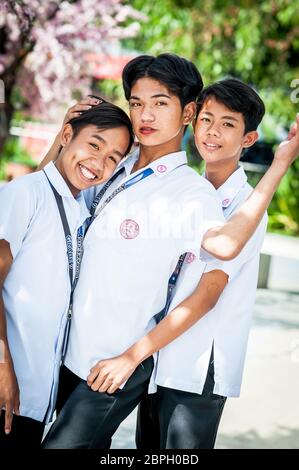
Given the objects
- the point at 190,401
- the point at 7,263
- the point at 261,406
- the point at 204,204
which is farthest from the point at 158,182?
the point at 261,406

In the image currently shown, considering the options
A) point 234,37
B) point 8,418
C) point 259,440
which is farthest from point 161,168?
point 234,37

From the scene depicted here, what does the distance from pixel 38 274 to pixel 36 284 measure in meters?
0.03

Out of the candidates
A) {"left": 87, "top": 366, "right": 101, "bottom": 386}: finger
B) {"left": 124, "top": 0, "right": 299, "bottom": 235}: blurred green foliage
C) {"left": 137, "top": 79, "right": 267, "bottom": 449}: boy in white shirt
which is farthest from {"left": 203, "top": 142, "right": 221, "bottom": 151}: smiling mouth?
{"left": 124, "top": 0, "right": 299, "bottom": 235}: blurred green foliage

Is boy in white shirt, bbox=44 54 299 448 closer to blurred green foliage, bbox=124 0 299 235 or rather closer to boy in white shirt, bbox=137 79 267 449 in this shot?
boy in white shirt, bbox=137 79 267 449

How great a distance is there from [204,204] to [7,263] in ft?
1.87

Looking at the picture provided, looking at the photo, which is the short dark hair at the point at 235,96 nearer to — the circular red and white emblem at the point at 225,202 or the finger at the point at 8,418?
→ the circular red and white emblem at the point at 225,202

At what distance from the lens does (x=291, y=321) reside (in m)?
6.99

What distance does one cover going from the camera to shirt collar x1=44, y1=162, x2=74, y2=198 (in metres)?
2.21

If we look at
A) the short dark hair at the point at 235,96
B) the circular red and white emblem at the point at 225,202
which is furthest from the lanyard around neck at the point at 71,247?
the short dark hair at the point at 235,96

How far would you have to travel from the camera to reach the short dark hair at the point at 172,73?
7.36 feet

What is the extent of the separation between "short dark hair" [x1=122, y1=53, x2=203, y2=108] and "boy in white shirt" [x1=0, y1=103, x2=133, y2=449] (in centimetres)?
15

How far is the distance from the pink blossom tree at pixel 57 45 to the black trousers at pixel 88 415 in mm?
5755

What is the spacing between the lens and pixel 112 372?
2.09m
